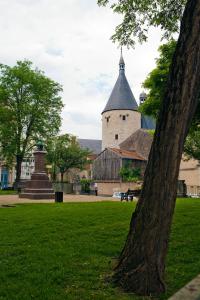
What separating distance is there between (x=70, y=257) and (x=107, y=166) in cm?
4427

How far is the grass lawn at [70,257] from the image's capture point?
498cm

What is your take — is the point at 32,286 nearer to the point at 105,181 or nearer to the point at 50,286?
the point at 50,286

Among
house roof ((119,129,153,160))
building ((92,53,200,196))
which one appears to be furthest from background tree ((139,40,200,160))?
house roof ((119,129,153,160))

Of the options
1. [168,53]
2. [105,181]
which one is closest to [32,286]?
[168,53]

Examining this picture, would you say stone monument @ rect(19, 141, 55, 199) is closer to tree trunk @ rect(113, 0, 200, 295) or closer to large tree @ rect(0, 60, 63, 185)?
large tree @ rect(0, 60, 63, 185)

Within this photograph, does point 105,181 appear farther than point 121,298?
Yes

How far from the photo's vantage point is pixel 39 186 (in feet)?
97.6

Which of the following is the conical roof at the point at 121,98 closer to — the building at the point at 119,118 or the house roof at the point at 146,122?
the building at the point at 119,118

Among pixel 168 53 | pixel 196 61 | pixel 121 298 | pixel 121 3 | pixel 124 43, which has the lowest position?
pixel 121 298

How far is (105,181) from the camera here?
5084cm

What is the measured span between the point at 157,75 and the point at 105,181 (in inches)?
1137

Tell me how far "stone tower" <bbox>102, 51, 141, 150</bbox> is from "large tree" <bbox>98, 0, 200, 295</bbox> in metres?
60.7

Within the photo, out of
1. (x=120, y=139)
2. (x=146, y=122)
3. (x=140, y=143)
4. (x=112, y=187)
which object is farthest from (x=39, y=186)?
(x=146, y=122)

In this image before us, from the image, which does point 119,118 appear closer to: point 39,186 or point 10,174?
point 10,174
